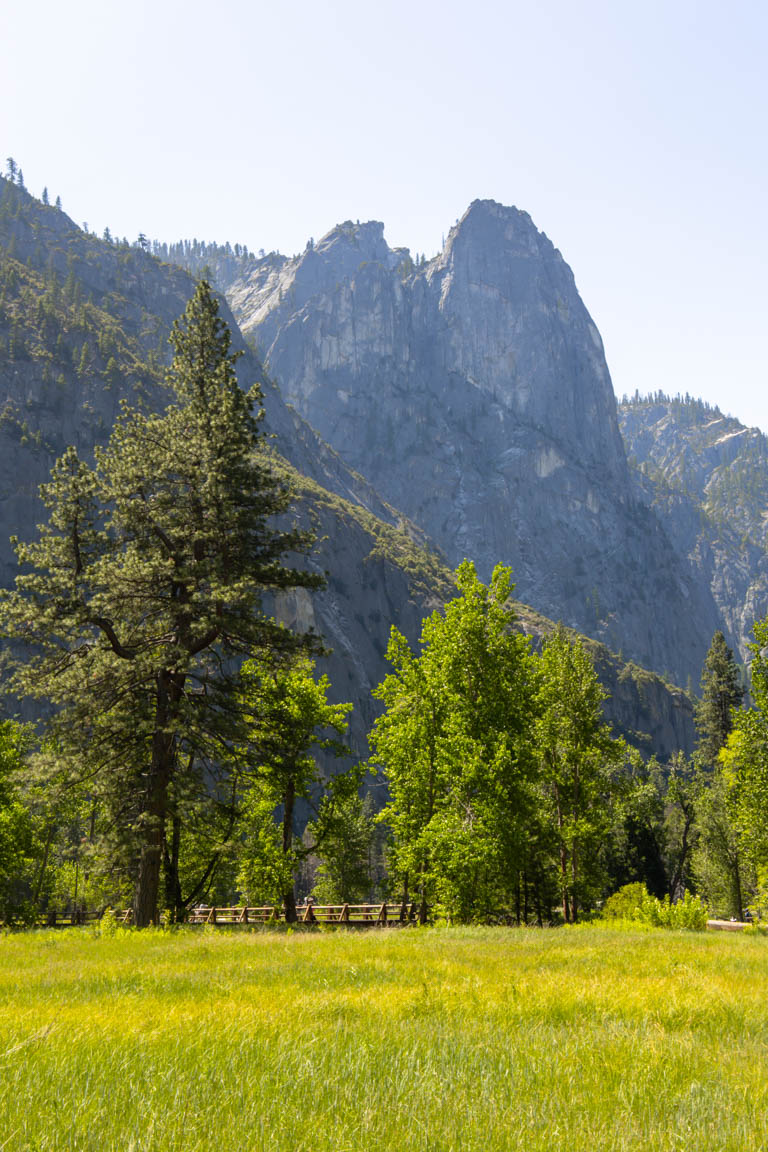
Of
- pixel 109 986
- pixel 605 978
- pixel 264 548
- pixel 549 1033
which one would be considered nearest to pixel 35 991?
pixel 109 986

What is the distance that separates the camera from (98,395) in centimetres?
16488

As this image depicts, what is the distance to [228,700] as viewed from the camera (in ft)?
64.5

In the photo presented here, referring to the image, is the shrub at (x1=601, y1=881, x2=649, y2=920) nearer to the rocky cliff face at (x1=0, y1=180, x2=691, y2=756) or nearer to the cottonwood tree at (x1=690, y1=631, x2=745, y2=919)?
the cottonwood tree at (x1=690, y1=631, x2=745, y2=919)

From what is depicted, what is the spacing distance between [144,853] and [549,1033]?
15.0 meters

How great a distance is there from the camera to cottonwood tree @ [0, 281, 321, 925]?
18234 mm

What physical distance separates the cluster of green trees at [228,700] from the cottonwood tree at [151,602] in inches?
2.4

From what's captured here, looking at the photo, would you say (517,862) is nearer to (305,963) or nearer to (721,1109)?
(305,963)

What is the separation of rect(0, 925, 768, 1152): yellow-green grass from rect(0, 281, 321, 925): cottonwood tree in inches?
356

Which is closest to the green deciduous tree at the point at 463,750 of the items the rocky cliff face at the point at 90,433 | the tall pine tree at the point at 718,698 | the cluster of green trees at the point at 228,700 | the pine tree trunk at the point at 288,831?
the cluster of green trees at the point at 228,700

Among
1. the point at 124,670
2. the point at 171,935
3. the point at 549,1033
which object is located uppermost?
the point at 124,670

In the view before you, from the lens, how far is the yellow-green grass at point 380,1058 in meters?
3.55

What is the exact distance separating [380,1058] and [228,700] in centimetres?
1527

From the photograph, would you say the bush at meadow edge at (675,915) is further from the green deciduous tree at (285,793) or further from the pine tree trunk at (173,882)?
the pine tree trunk at (173,882)

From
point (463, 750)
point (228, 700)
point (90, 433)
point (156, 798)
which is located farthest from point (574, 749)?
point (90, 433)
